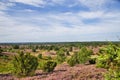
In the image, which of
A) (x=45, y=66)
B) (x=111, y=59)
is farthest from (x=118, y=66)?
(x=45, y=66)

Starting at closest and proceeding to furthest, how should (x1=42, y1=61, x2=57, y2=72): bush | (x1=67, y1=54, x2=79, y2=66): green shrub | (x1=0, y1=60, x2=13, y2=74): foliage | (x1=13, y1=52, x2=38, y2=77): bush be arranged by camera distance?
(x1=13, y1=52, x2=38, y2=77): bush, (x1=42, y1=61, x2=57, y2=72): bush, (x1=0, y1=60, x2=13, y2=74): foliage, (x1=67, y1=54, x2=79, y2=66): green shrub

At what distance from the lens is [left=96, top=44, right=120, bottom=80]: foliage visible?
38.3ft

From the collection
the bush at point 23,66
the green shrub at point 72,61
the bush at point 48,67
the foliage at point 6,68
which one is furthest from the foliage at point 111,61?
the green shrub at point 72,61

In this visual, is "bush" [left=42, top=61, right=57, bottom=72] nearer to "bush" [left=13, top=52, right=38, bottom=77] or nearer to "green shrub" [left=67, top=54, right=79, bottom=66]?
"bush" [left=13, top=52, right=38, bottom=77]

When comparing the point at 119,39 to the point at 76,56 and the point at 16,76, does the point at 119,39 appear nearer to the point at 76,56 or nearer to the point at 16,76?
the point at 16,76

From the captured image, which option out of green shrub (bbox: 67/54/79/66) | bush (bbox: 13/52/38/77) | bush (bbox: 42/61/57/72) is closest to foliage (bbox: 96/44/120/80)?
bush (bbox: 13/52/38/77)

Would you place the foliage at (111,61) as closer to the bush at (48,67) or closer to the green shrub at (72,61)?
the bush at (48,67)

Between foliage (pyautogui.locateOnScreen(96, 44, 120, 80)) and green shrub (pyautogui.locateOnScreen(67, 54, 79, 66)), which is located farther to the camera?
green shrub (pyautogui.locateOnScreen(67, 54, 79, 66))

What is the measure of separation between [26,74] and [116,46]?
86.4 ft

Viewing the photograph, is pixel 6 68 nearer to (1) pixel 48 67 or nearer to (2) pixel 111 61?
(1) pixel 48 67

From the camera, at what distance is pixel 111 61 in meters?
11.9

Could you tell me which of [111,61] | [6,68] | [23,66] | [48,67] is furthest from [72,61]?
[111,61]

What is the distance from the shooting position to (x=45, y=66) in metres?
40.3

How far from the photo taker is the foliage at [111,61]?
38.3 feet
